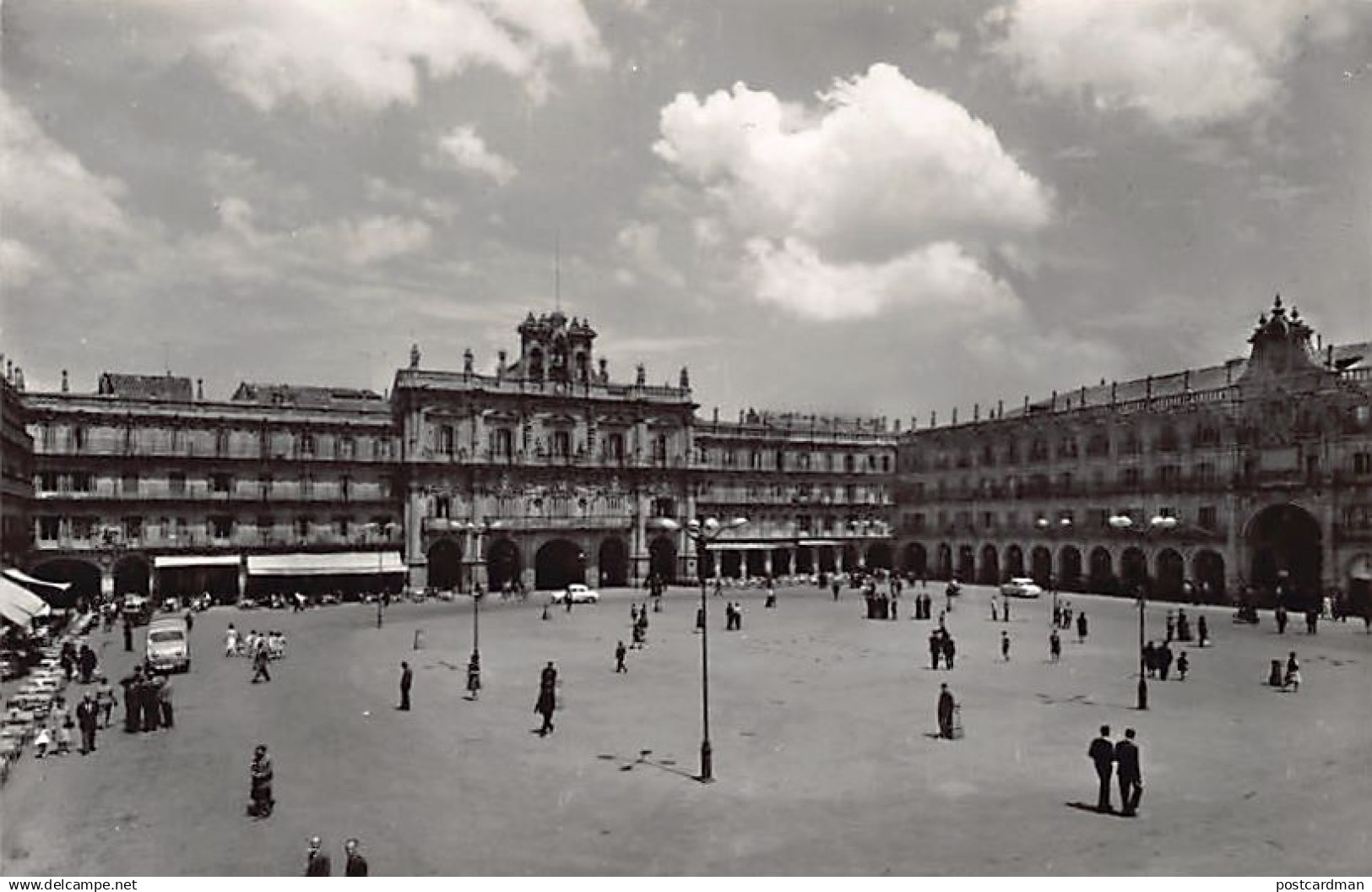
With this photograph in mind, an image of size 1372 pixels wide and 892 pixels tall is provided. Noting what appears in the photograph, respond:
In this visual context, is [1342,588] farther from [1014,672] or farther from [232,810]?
[232,810]

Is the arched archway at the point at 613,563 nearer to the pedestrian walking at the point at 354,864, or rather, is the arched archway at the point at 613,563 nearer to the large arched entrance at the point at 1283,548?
the large arched entrance at the point at 1283,548

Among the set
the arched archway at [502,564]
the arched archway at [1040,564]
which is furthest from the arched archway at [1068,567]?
A: the arched archway at [502,564]

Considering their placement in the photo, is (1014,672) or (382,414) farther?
(382,414)

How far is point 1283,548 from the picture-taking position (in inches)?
2099

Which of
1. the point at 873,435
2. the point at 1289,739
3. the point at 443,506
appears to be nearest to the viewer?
the point at 1289,739

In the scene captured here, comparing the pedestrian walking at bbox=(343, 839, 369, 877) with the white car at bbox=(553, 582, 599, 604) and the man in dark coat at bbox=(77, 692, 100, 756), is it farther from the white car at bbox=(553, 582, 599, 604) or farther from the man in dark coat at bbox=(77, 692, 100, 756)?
the white car at bbox=(553, 582, 599, 604)

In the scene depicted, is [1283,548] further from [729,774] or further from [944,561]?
[729,774]

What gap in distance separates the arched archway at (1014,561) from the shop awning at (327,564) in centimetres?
3838

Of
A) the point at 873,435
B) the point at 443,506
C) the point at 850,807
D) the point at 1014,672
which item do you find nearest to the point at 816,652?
the point at 1014,672

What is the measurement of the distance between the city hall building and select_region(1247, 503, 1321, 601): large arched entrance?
29.2m

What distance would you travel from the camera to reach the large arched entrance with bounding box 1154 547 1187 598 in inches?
2258

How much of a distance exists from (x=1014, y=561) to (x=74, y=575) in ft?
181
